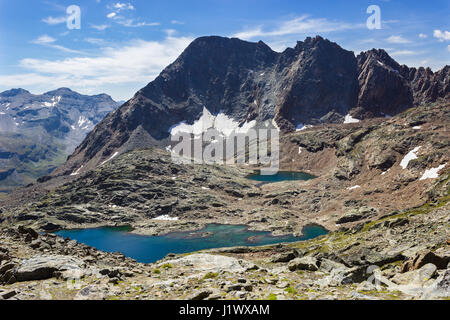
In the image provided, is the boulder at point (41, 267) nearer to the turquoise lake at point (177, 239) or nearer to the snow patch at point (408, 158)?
the turquoise lake at point (177, 239)

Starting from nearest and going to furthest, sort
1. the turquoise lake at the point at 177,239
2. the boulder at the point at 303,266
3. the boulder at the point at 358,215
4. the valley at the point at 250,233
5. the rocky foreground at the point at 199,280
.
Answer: the rocky foreground at the point at 199,280
the valley at the point at 250,233
the boulder at the point at 303,266
the turquoise lake at the point at 177,239
the boulder at the point at 358,215

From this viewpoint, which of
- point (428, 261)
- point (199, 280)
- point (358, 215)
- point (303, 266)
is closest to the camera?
point (428, 261)

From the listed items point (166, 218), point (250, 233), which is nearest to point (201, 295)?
point (250, 233)

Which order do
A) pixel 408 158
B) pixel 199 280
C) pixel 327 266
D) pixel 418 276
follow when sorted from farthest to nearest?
1. pixel 408 158
2. pixel 327 266
3. pixel 199 280
4. pixel 418 276

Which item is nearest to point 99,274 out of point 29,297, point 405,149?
point 29,297

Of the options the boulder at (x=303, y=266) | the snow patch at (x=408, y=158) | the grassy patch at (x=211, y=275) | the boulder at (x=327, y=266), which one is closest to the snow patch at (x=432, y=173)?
the snow patch at (x=408, y=158)

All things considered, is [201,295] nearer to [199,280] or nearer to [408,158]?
[199,280]

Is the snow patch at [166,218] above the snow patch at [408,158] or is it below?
below

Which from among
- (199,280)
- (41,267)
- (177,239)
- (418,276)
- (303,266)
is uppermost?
(418,276)
